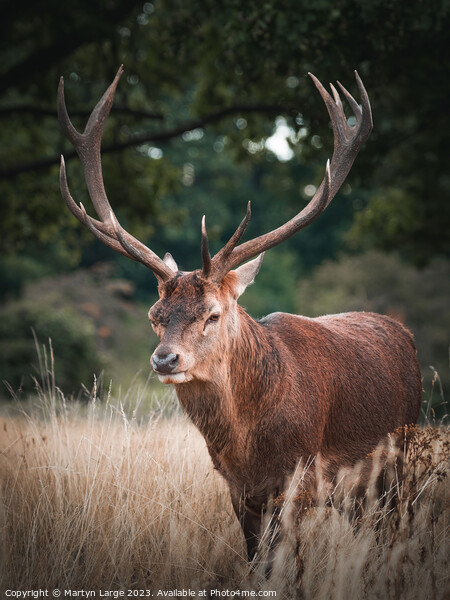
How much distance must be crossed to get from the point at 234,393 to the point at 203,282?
2.17 feet

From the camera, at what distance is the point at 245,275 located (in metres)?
4.05

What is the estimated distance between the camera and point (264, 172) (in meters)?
36.6

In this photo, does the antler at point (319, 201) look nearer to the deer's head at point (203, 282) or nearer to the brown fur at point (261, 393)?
the deer's head at point (203, 282)

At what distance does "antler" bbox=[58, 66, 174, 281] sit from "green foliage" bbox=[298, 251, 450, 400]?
33.9 feet

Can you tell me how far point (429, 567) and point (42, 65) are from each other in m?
8.06

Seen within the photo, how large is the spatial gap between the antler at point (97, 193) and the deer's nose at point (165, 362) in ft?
2.09

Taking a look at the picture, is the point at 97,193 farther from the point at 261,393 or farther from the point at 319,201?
the point at 261,393

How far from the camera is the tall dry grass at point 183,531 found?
317cm

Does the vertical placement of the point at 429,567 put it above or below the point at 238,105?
below

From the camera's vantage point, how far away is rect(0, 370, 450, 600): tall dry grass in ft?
10.4

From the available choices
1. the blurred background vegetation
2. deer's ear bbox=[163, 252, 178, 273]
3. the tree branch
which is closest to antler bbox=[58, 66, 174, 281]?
deer's ear bbox=[163, 252, 178, 273]

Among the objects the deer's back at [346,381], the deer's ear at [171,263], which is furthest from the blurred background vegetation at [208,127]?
the deer's ear at [171,263]

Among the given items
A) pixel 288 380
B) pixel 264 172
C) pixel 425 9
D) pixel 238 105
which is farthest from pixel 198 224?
pixel 288 380

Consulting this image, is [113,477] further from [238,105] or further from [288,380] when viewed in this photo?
[238,105]
